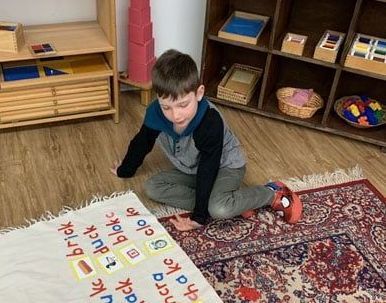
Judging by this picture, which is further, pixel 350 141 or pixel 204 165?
pixel 350 141

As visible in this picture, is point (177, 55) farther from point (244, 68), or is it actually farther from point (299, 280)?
point (244, 68)

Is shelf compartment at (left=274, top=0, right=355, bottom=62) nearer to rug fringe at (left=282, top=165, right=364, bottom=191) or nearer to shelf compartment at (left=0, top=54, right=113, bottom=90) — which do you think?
rug fringe at (left=282, top=165, right=364, bottom=191)

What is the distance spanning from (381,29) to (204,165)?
1.01 m

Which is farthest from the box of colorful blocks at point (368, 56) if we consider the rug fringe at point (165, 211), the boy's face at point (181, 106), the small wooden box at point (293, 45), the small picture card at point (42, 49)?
the small picture card at point (42, 49)

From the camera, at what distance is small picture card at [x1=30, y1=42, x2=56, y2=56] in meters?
1.78

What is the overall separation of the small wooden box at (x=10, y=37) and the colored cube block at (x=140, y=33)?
430 millimetres

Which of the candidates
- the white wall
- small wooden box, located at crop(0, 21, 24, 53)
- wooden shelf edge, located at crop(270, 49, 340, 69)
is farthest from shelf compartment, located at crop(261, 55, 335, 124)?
small wooden box, located at crop(0, 21, 24, 53)

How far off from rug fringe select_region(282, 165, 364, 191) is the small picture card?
3.13ft

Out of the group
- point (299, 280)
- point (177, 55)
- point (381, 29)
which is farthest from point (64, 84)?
point (381, 29)

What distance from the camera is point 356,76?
214 centimetres

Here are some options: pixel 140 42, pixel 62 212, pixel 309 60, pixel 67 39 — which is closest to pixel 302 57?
pixel 309 60

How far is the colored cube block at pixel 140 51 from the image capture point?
2.03m

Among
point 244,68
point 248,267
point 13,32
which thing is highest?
point 13,32

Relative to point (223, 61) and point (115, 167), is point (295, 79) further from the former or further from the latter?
point (115, 167)
